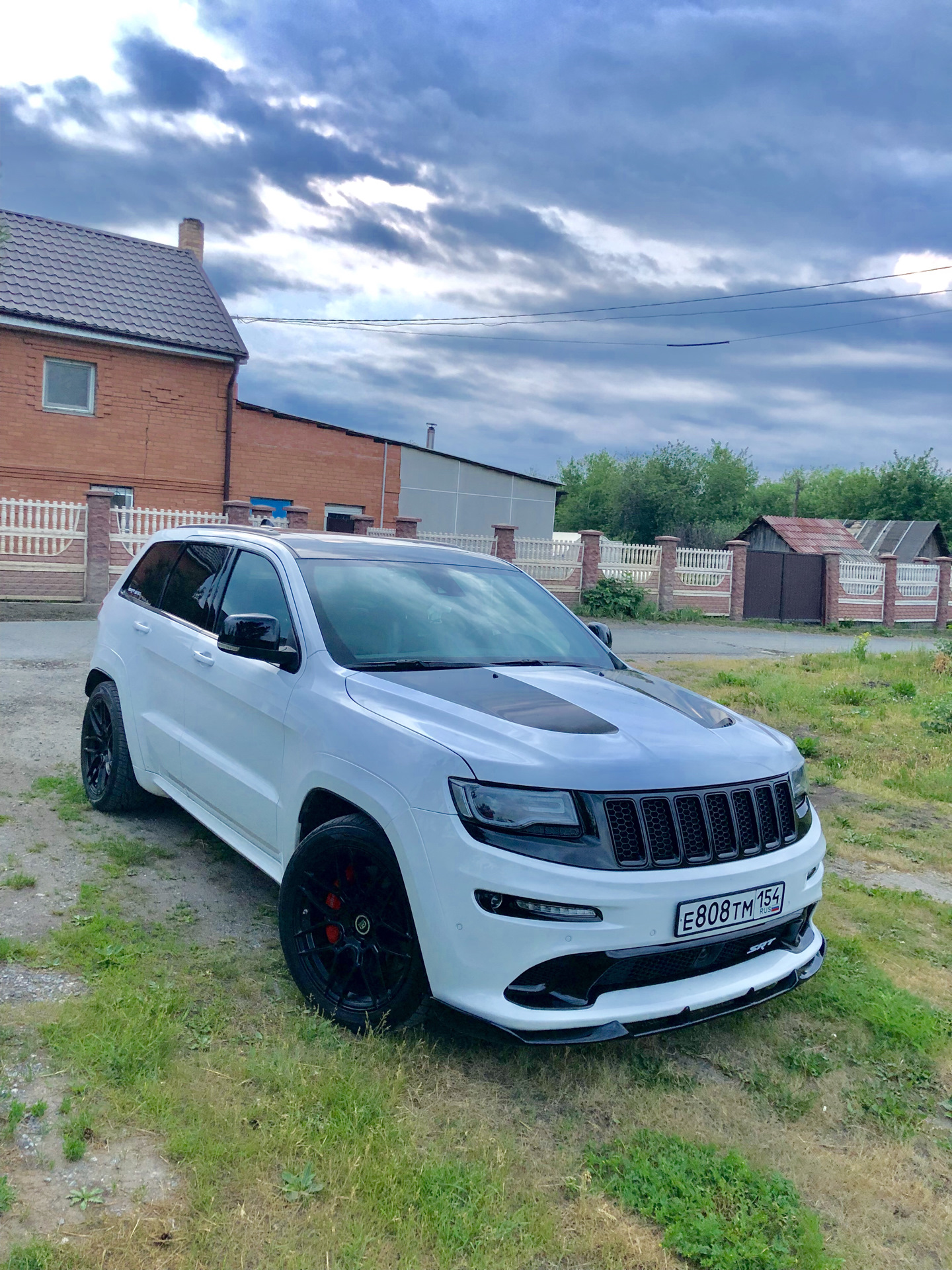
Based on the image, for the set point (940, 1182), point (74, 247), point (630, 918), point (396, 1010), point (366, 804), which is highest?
point (74, 247)

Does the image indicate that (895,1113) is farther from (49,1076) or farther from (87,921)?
(87,921)

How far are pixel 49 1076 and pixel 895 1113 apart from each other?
8.44 feet

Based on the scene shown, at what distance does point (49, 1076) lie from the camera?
299 centimetres

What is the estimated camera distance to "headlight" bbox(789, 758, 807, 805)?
3514 millimetres

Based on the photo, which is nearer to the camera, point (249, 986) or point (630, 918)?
point (630, 918)

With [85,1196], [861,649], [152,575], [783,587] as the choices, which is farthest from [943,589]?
[85,1196]

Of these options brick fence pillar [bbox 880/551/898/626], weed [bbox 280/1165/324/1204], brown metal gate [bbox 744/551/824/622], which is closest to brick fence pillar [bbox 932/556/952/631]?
brick fence pillar [bbox 880/551/898/626]

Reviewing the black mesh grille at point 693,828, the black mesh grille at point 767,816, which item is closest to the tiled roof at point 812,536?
the black mesh grille at point 767,816

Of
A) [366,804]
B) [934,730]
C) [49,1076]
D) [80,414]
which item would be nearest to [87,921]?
[49,1076]

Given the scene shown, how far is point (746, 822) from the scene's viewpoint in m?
3.23

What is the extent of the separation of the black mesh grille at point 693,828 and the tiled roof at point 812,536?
40.3 m

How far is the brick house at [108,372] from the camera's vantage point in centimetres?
2195

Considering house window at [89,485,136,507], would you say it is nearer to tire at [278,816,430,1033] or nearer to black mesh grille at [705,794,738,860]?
tire at [278,816,430,1033]

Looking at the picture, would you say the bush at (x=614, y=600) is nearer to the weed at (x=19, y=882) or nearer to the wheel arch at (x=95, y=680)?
the wheel arch at (x=95, y=680)
